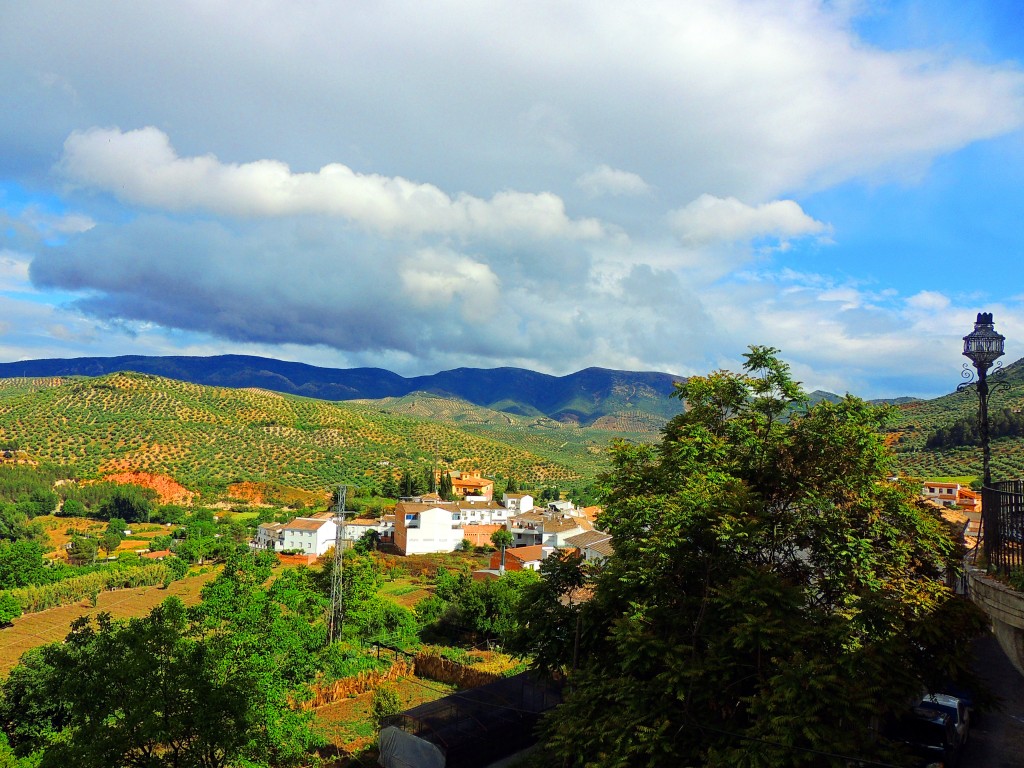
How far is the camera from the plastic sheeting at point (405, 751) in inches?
728

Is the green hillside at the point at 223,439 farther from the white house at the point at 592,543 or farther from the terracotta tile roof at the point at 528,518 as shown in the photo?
the white house at the point at 592,543

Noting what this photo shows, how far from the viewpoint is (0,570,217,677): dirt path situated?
35500 mm

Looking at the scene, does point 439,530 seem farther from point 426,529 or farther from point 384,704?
point 384,704

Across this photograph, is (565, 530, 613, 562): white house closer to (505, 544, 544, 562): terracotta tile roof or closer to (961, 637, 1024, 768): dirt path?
(505, 544, 544, 562): terracotta tile roof

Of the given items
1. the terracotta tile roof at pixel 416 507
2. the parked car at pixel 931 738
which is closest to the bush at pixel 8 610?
the terracotta tile roof at pixel 416 507

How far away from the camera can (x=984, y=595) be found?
9.23 meters

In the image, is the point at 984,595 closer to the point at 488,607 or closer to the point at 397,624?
the point at 488,607

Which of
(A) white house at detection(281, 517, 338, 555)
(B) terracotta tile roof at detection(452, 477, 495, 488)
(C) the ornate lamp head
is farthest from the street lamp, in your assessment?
(B) terracotta tile roof at detection(452, 477, 495, 488)

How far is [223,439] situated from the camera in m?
109

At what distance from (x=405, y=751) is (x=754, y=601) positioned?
1314 centimetres

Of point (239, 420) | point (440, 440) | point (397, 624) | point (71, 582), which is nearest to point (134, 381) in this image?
point (239, 420)

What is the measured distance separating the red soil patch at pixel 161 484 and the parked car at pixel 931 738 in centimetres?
9386

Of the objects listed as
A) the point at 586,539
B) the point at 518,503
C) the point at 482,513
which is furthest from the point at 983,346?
the point at 518,503

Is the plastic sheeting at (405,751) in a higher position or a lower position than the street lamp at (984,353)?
lower
